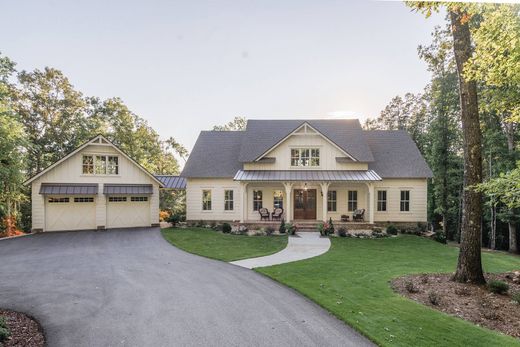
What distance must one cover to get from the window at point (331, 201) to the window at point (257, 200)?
5.29m

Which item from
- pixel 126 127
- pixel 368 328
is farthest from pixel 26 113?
pixel 368 328

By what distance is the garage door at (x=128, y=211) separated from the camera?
20.0m

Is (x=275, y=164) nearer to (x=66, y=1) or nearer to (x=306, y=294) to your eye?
(x=306, y=294)

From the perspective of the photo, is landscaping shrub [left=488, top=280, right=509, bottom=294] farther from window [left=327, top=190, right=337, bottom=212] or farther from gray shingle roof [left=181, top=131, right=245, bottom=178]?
gray shingle roof [left=181, top=131, right=245, bottom=178]

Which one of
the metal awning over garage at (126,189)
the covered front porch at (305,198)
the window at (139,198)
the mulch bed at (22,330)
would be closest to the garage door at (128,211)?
the window at (139,198)

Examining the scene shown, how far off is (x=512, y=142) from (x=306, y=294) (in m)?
21.7

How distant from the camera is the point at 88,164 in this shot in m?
19.8

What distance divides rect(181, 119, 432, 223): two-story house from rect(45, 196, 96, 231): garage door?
22.2 feet

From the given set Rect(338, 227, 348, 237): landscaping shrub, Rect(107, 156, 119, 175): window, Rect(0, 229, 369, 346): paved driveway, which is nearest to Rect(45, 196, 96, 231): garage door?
Rect(107, 156, 119, 175): window

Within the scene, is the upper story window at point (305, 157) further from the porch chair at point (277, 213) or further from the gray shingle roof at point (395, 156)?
the gray shingle roof at point (395, 156)

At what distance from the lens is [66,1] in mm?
4301

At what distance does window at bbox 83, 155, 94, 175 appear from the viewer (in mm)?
19734

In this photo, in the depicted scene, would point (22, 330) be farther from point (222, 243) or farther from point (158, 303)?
point (222, 243)

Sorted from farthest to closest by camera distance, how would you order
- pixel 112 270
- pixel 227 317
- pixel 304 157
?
pixel 304 157, pixel 112 270, pixel 227 317
